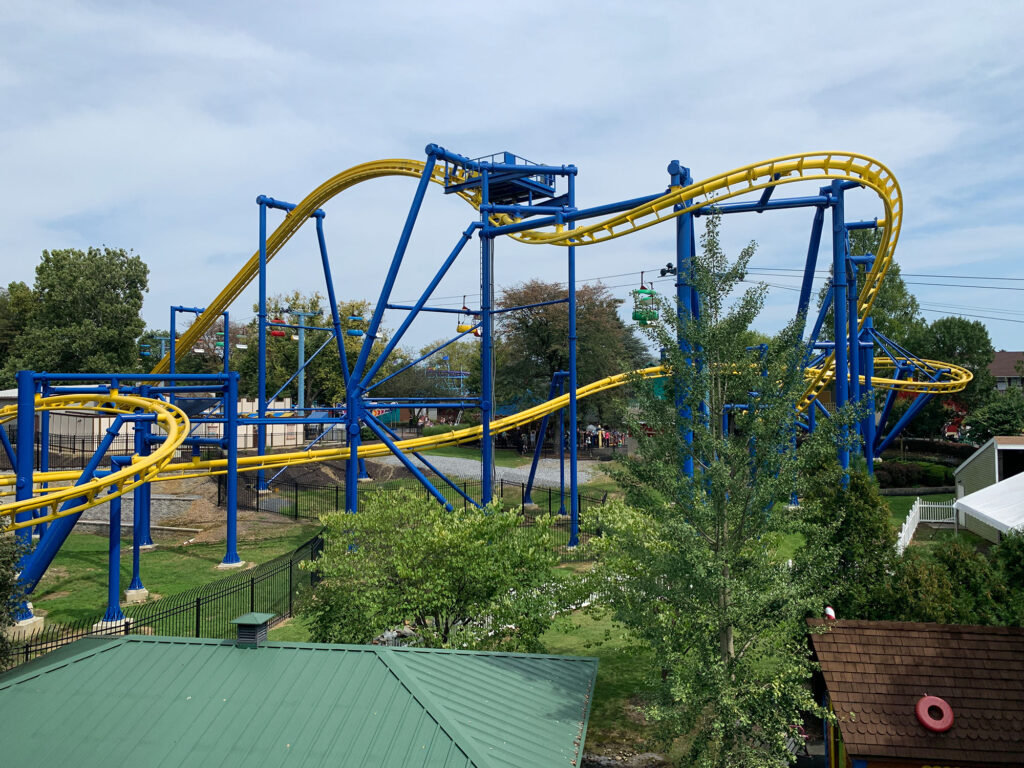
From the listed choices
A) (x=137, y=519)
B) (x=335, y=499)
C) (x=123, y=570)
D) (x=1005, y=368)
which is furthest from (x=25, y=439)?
(x=1005, y=368)

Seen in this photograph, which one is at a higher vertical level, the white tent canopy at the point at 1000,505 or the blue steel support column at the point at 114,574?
the white tent canopy at the point at 1000,505

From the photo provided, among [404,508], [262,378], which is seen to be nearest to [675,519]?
[404,508]

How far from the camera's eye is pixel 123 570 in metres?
20.0

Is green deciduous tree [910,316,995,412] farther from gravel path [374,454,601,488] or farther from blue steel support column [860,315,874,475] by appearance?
gravel path [374,454,601,488]

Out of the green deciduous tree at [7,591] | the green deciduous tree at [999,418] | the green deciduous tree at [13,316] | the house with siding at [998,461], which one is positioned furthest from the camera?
the green deciduous tree at [13,316]

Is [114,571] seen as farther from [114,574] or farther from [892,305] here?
[892,305]

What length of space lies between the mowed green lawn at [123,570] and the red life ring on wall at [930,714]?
50.5 ft

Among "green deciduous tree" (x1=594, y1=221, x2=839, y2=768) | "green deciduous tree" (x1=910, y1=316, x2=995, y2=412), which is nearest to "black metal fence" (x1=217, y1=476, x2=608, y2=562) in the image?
"green deciduous tree" (x1=594, y1=221, x2=839, y2=768)

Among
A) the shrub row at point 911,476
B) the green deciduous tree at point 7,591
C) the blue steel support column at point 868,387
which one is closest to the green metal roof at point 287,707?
the green deciduous tree at point 7,591

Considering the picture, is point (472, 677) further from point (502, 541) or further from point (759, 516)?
point (759, 516)

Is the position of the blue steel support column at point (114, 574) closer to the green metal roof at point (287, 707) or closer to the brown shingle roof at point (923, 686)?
the green metal roof at point (287, 707)

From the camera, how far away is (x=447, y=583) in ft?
35.4

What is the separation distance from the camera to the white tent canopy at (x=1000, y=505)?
1568 centimetres

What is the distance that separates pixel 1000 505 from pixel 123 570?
22.1 meters
